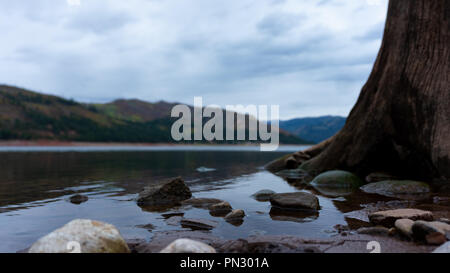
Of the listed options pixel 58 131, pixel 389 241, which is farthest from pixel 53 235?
pixel 58 131

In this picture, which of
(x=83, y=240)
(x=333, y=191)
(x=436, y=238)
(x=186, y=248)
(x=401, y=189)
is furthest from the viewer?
(x=333, y=191)

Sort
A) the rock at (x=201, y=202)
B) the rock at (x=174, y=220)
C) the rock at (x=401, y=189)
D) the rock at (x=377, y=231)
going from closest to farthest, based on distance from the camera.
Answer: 1. the rock at (x=377, y=231)
2. the rock at (x=174, y=220)
3. the rock at (x=201, y=202)
4. the rock at (x=401, y=189)

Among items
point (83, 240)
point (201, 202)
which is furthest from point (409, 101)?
point (83, 240)

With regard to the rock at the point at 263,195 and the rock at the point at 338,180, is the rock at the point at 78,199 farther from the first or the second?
the rock at the point at 338,180

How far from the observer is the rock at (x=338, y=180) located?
15.7m

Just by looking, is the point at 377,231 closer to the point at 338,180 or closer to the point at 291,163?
the point at 338,180

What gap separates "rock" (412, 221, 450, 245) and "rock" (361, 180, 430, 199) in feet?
22.3

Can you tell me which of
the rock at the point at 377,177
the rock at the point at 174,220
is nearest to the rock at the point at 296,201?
the rock at the point at 174,220

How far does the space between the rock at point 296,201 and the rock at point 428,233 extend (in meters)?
3.85

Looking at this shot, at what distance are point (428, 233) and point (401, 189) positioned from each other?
7.98 m

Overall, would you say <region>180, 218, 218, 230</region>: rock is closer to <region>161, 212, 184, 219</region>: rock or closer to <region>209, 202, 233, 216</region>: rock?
<region>161, 212, 184, 219</region>: rock

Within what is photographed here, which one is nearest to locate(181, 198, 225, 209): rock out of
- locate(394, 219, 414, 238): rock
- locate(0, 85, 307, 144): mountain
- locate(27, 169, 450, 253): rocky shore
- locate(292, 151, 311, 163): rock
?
locate(27, 169, 450, 253): rocky shore

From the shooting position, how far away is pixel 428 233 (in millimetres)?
5859
